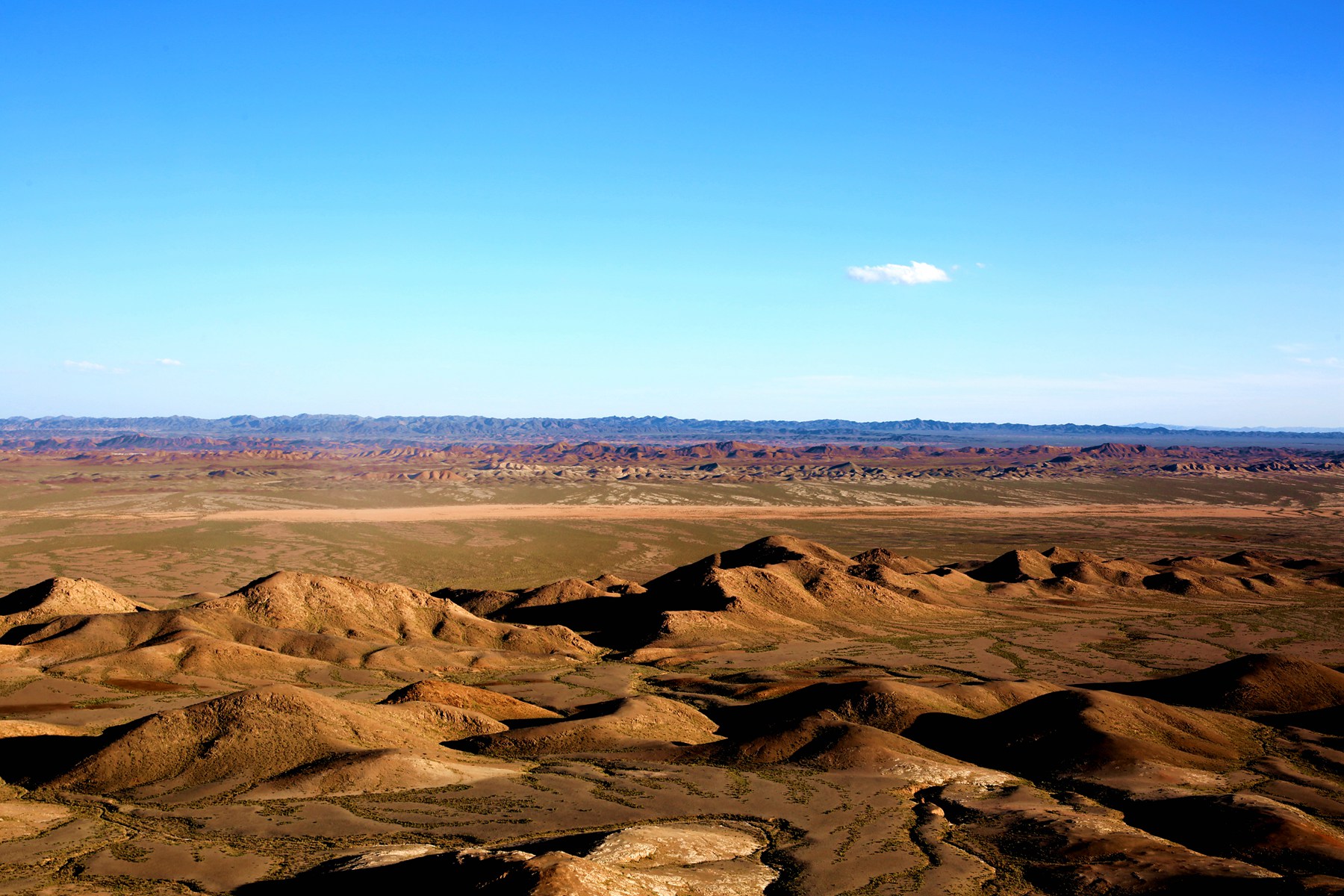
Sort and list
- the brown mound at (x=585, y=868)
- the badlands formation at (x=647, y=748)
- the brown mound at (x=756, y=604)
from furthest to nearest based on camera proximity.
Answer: the brown mound at (x=756, y=604) → the badlands formation at (x=647, y=748) → the brown mound at (x=585, y=868)

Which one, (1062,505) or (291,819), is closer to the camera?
(291,819)

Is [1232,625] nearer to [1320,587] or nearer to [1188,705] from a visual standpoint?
[1320,587]

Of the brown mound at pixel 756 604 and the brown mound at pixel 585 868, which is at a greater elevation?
the brown mound at pixel 585 868

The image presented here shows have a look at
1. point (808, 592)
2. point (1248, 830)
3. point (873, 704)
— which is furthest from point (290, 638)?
point (1248, 830)

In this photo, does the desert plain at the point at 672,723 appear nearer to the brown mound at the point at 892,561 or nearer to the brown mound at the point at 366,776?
the brown mound at the point at 366,776

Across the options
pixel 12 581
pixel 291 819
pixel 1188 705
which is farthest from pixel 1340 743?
pixel 12 581

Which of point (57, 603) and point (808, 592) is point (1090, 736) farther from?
point (57, 603)

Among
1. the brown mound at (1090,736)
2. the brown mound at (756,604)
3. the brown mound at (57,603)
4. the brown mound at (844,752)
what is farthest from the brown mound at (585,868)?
the brown mound at (57,603)
